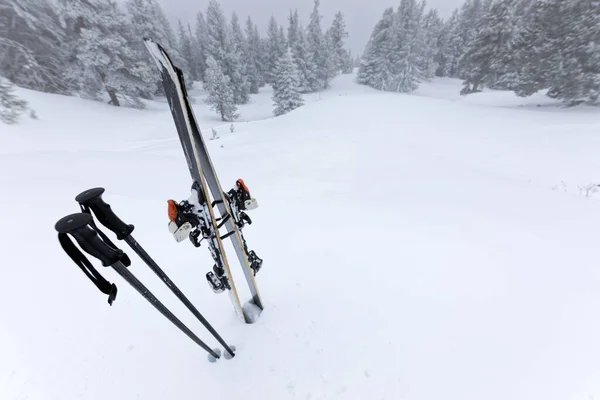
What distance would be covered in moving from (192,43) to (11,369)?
1882 inches

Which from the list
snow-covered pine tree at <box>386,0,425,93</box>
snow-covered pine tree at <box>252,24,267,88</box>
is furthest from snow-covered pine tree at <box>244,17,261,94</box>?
snow-covered pine tree at <box>386,0,425,93</box>

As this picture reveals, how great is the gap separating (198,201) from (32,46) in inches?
1129

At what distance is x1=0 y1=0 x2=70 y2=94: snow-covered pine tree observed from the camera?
1662 cm

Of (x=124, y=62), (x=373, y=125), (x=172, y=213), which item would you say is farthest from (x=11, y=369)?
(x=124, y=62)

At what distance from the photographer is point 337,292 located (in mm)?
3041

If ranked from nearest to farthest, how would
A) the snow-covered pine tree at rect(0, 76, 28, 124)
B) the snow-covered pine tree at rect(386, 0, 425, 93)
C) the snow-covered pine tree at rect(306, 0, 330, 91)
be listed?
1. the snow-covered pine tree at rect(0, 76, 28, 124)
2. the snow-covered pine tree at rect(386, 0, 425, 93)
3. the snow-covered pine tree at rect(306, 0, 330, 91)

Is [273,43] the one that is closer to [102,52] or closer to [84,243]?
[102,52]

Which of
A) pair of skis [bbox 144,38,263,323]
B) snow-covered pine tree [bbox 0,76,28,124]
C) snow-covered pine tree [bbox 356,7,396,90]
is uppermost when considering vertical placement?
snow-covered pine tree [bbox 356,7,396,90]

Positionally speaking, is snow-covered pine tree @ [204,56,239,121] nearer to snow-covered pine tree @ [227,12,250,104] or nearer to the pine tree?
snow-covered pine tree @ [227,12,250,104]

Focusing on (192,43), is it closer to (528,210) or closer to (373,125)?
(373,125)

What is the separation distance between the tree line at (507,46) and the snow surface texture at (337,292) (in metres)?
12.0

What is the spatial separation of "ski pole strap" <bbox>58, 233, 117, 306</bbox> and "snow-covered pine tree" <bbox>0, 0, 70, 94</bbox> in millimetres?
26983

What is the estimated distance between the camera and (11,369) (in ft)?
7.88

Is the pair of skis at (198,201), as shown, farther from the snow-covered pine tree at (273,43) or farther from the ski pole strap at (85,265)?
the snow-covered pine tree at (273,43)
